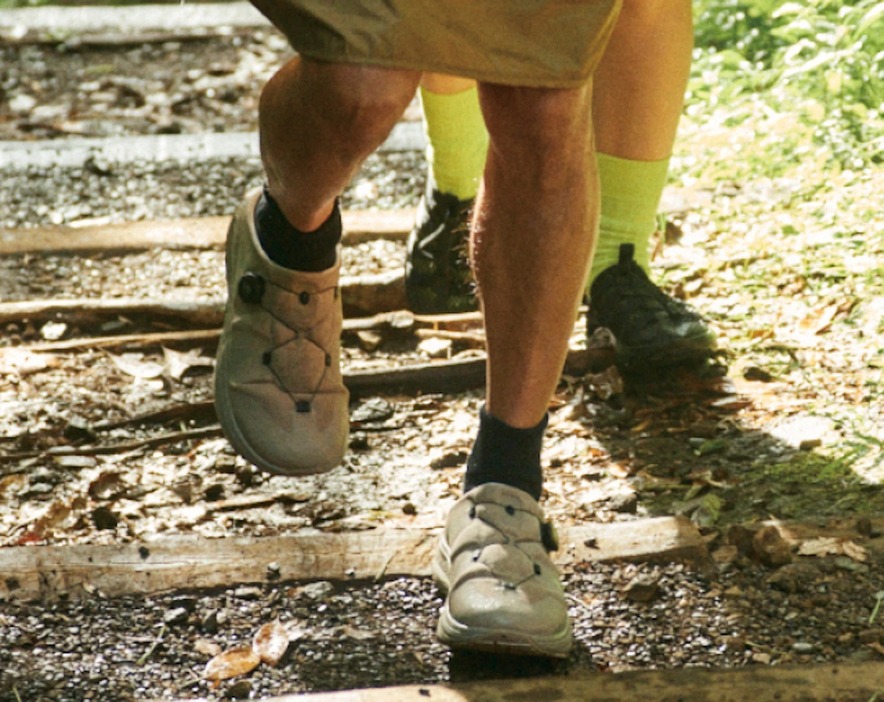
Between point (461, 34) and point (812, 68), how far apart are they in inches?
129

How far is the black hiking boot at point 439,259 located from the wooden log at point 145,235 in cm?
63

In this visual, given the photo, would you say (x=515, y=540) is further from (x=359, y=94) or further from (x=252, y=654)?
(x=359, y=94)

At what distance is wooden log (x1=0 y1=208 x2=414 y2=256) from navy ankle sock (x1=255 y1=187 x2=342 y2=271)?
1.72m

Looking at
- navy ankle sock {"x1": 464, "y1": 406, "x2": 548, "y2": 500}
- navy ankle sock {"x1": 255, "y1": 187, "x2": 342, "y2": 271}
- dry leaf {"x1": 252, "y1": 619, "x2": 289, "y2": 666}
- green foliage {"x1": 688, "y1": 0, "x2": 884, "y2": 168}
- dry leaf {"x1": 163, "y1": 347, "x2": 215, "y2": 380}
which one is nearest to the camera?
dry leaf {"x1": 252, "y1": 619, "x2": 289, "y2": 666}

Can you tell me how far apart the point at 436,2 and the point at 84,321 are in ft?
6.72

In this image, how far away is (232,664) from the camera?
2213 millimetres

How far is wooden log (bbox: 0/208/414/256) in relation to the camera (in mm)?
4211

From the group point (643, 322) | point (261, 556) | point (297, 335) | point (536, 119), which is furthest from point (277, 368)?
point (643, 322)

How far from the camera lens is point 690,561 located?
8.19ft

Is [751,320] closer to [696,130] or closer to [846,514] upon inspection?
[846,514]

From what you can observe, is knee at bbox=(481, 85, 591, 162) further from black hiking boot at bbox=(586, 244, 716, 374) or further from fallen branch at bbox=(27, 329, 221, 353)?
fallen branch at bbox=(27, 329, 221, 353)

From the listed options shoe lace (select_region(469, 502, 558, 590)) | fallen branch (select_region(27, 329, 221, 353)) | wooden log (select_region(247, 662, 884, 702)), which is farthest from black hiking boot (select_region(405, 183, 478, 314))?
wooden log (select_region(247, 662, 884, 702))

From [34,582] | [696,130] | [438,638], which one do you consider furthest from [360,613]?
[696,130]

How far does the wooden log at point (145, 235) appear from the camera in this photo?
13.8 feet
